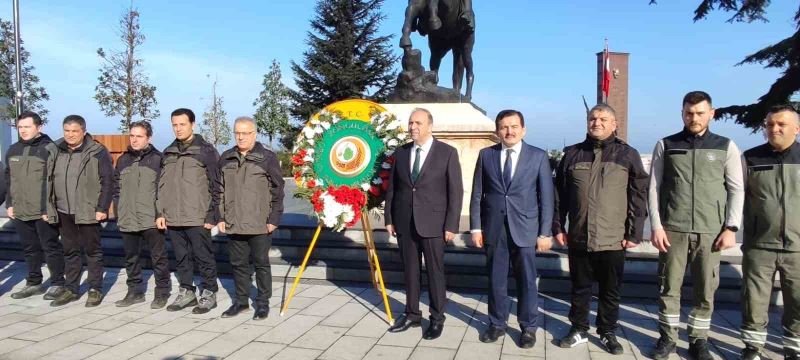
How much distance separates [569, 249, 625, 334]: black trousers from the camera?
13.2ft

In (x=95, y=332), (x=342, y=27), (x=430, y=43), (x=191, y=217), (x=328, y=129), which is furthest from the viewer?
(x=342, y=27)

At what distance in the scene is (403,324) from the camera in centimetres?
458

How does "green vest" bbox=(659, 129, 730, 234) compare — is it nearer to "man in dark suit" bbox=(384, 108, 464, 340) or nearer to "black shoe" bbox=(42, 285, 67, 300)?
"man in dark suit" bbox=(384, 108, 464, 340)

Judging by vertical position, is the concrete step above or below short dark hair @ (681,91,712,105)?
below

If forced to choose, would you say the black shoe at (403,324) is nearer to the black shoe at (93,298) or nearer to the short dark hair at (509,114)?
the short dark hair at (509,114)

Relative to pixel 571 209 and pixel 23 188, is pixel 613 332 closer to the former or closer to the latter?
pixel 571 209

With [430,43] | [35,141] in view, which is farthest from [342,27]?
[35,141]

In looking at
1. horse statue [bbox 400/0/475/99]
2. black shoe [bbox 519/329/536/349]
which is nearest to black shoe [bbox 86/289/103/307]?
black shoe [bbox 519/329/536/349]

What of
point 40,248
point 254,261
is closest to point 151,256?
point 254,261

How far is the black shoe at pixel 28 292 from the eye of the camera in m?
5.71

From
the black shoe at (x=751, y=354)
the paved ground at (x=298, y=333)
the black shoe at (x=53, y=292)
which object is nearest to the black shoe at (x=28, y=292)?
the paved ground at (x=298, y=333)

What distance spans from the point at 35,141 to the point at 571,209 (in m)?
5.40

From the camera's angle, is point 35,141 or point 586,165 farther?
point 35,141

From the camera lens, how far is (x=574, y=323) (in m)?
4.23
